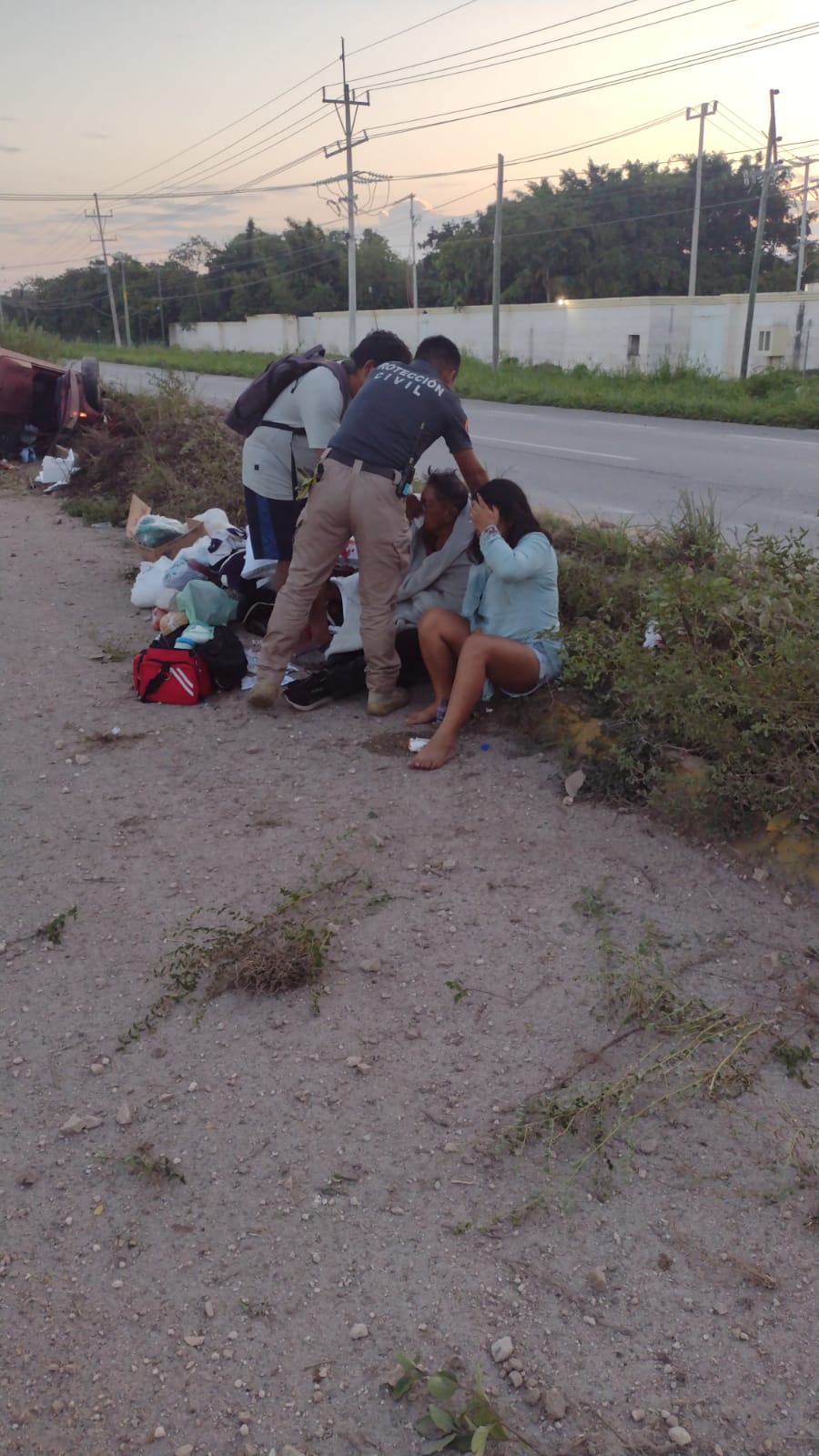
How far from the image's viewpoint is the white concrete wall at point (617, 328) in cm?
3447

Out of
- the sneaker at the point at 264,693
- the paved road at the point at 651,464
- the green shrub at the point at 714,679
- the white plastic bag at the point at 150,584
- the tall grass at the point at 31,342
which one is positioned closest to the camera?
the green shrub at the point at 714,679

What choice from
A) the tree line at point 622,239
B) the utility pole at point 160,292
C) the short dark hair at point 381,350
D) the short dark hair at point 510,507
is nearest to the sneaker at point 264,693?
the short dark hair at point 510,507

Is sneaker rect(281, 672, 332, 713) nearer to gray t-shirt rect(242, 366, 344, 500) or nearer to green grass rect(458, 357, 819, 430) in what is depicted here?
gray t-shirt rect(242, 366, 344, 500)

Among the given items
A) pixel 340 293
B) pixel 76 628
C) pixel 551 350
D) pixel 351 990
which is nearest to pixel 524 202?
pixel 340 293

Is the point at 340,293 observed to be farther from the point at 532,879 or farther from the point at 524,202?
the point at 532,879

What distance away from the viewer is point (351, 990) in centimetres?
333

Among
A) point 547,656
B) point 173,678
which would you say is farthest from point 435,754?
point 173,678

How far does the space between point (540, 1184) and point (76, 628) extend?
5119 mm

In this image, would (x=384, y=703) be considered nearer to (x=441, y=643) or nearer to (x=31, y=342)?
Answer: (x=441, y=643)

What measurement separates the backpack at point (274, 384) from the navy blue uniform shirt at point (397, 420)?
0.55 metres

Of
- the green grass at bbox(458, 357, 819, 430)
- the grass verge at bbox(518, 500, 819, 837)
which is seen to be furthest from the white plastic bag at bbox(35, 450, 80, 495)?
the green grass at bbox(458, 357, 819, 430)

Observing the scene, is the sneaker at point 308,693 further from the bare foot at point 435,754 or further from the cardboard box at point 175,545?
the cardboard box at point 175,545

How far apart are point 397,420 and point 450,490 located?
412 millimetres

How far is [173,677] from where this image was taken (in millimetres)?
5598
